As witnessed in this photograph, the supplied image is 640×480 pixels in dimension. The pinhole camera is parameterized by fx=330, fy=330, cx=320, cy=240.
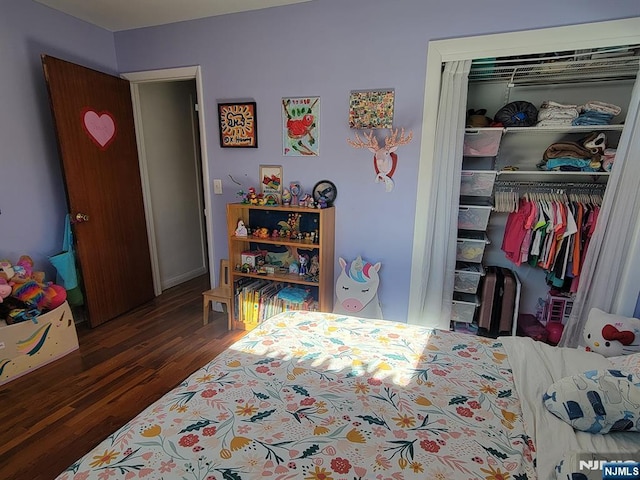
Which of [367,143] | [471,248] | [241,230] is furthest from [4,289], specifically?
[471,248]

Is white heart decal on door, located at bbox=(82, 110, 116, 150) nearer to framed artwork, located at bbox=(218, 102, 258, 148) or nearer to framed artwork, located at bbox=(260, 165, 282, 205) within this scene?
A: framed artwork, located at bbox=(218, 102, 258, 148)

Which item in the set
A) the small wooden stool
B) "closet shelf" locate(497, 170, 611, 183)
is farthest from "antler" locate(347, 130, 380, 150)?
the small wooden stool

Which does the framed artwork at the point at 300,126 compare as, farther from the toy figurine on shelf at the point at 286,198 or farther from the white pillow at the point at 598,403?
the white pillow at the point at 598,403

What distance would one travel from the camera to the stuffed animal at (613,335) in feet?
5.64

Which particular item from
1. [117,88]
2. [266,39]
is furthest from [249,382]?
[117,88]

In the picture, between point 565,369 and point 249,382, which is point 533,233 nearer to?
point 565,369

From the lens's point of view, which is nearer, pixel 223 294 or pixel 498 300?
pixel 498 300

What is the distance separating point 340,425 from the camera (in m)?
1.04

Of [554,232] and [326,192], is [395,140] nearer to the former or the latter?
[326,192]

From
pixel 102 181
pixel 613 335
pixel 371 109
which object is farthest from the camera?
pixel 102 181

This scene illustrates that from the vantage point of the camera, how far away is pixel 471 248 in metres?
2.47

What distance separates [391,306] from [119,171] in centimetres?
259

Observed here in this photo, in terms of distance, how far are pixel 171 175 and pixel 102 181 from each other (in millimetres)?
940

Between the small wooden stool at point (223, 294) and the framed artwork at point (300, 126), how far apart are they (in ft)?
3.82
